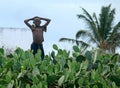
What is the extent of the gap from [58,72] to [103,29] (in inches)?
1235

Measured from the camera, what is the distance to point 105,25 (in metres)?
35.1

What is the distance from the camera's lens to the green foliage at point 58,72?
3.79 meters

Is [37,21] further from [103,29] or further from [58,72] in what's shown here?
[103,29]

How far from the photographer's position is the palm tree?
34.8 meters

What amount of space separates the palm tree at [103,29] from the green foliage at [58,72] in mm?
30594

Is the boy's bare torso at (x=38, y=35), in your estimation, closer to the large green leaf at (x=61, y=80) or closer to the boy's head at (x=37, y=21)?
the boy's head at (x=37, y=21)

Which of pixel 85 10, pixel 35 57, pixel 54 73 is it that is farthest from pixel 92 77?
pixel 85 10

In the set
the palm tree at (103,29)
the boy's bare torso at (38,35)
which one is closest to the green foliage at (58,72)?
the boy's bare torso at (38,35)

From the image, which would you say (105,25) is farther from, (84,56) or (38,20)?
(84,56)

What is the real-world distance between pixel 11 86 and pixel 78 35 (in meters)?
32.2

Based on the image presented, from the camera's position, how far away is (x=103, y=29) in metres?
35.1

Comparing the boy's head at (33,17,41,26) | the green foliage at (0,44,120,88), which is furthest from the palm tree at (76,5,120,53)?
the green foliage at (0,44,120,88)

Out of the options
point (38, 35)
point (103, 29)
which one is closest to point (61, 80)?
point (38, 35)

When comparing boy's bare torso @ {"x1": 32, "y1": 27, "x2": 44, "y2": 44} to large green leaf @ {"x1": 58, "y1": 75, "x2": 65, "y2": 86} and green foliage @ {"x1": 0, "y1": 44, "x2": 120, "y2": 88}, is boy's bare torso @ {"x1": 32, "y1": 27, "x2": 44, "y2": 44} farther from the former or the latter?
large green leaf @ {"x1": 58, "y1": 75, "x2": 65, "y2": 86}
